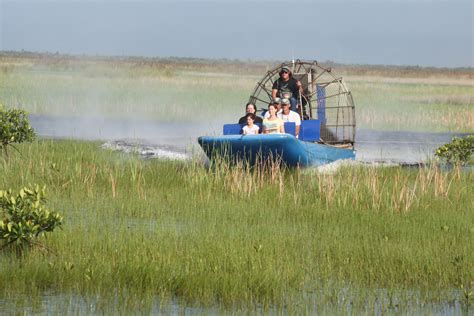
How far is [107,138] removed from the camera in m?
27.9

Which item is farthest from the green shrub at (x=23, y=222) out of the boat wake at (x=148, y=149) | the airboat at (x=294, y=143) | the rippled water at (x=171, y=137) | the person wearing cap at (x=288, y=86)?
the rippled water at (x=171, y=137)

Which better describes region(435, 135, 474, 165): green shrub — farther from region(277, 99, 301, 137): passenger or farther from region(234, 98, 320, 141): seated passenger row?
region(277, 99, 301, 137): passenger

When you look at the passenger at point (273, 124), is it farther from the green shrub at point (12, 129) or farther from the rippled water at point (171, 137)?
the green shrub at point (12, 129)

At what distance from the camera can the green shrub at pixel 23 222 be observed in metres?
10.2

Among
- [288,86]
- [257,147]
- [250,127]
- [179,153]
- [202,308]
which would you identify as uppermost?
[288,86]

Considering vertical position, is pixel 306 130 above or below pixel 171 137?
above

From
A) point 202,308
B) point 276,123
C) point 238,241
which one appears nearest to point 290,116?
point 276,123

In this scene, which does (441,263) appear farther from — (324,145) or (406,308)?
(324,145)

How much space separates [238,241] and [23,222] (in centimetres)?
226

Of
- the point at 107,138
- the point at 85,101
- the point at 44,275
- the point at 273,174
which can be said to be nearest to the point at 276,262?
the point at 44,275

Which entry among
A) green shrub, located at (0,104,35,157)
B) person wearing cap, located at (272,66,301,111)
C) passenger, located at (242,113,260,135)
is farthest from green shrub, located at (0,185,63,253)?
person wearing cap, located at (272,66,301,111)

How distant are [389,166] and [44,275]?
12496 millimetres

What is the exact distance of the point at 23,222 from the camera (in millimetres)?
10227

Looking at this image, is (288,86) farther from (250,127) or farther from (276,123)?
(250,127)
